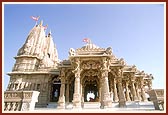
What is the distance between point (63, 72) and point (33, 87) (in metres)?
6.63

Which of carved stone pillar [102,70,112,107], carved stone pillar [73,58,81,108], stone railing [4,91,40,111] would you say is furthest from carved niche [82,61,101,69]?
stone railing [4,91,40,111]

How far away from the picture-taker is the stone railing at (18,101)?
805 cm

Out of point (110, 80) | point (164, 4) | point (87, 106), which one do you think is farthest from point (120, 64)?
point (164, 4)

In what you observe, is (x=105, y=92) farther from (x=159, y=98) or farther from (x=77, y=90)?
(x=159, y=98)

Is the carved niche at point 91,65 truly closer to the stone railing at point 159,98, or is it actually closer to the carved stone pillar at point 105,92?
the carved stone pillar at point 105,92

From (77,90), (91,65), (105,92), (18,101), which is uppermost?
(91,65)

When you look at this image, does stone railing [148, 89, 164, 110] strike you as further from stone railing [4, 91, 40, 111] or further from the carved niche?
→ the carved niche

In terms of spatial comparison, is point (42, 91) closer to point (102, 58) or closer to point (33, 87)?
point (33, 87)

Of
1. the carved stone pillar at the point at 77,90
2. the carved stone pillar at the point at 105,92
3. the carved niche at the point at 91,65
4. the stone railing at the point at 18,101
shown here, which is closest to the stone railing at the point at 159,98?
the carved stone pillar at the point at 105,92

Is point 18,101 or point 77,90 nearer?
point 18,101

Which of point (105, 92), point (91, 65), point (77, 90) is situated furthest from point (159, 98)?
point (91, 65)

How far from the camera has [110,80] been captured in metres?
20.4

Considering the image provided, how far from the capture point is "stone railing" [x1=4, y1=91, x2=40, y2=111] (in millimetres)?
8049

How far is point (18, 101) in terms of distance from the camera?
823cm
